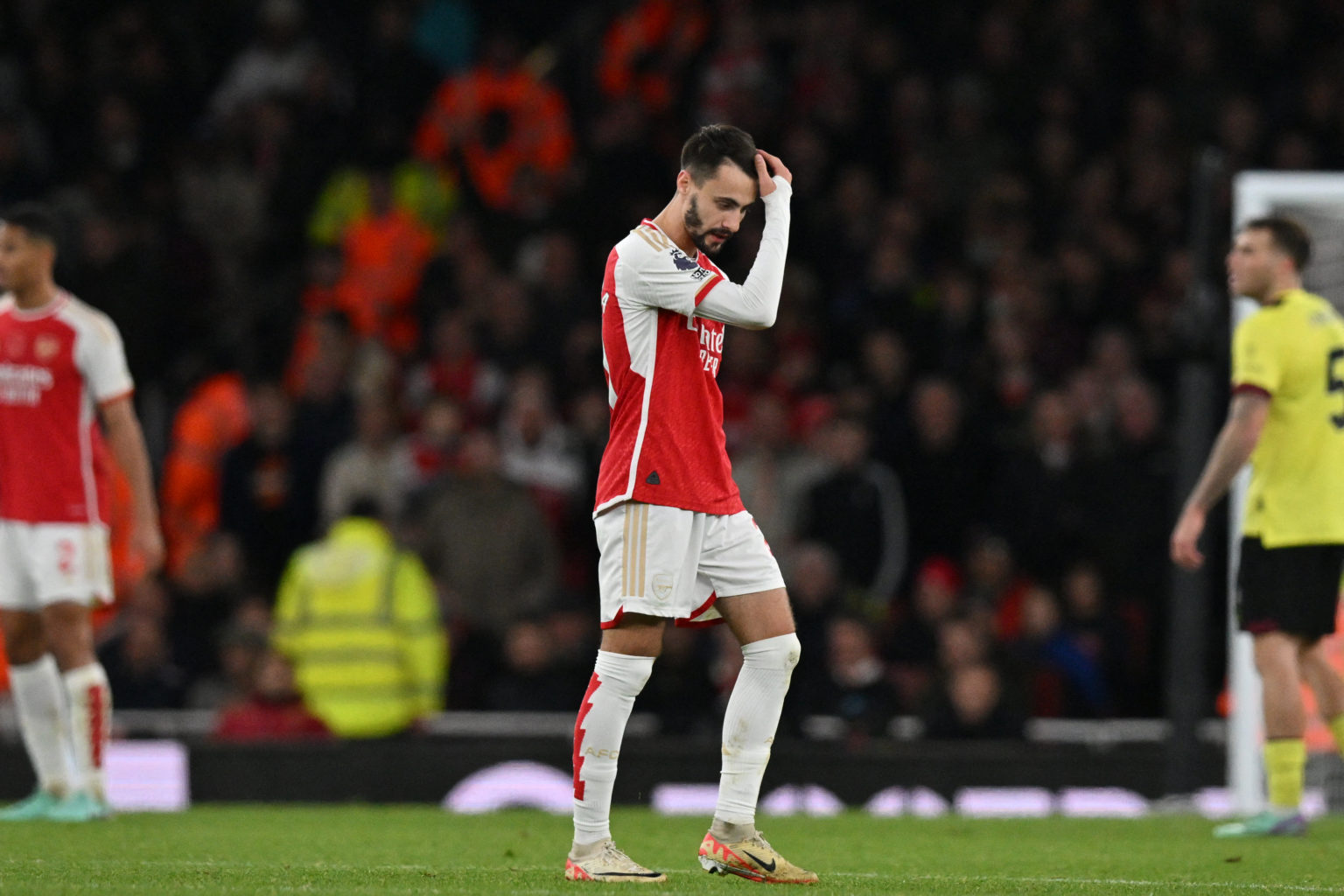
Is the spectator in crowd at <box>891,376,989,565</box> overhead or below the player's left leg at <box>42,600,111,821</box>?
overhead

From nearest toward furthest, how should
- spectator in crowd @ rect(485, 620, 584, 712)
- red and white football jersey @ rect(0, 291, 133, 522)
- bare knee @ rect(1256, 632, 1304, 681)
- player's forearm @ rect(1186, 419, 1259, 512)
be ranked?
player's forearm @ rect(1186, 419, 1259, 512) < bare knee @ rect(1256, 632, 1304, 681) < red and white football jersey @ rect(0, 291, 133, 522) < spectator in crowd @ rect(485, 620, 584, 712)

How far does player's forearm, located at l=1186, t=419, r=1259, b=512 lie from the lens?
787 cm

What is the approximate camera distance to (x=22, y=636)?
8305mm

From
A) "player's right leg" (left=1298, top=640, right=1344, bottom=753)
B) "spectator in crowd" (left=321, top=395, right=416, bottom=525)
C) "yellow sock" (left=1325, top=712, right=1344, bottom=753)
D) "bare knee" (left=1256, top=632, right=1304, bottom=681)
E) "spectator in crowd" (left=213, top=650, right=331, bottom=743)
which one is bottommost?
"spectator in crowd" (left=213, top=650, right=331, bottom=743)

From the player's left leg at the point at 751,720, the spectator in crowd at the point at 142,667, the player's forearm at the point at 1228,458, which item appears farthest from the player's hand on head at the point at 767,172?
the spectator in crowd at the point at 142,667

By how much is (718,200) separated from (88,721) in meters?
4.01

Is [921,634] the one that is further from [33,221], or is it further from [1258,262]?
[33,221]

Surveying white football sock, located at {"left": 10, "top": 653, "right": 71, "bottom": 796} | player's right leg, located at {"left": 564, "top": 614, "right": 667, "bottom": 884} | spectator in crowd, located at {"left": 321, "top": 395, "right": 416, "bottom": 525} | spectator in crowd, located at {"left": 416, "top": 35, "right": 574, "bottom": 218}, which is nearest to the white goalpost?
player's right leg, located at {"left": 564, "top": 614, "right": 667, "bottom": 884}

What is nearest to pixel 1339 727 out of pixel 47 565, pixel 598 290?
pixel 47 565

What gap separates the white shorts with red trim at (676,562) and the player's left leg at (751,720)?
71mm

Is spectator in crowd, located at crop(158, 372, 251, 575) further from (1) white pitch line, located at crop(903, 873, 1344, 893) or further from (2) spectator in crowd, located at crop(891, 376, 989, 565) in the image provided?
(1) white pitch line, located at crop(903, 873, 1344, 893)

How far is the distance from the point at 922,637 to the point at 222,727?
4.21 metres

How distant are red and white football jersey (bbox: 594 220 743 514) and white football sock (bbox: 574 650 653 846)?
0.49 metres

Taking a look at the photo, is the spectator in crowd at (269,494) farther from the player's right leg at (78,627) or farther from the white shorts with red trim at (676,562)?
the white shorts with red trim at (676,562)
